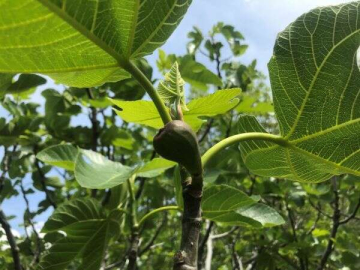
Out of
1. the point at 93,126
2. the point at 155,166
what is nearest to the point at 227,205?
the point at 155,166

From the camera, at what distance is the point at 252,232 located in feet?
10.2

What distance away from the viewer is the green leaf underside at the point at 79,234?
1482 mm

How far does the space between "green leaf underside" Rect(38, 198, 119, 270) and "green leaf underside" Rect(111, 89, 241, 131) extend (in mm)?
650

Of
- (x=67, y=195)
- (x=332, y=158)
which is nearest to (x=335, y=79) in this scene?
(x=332, y=158)

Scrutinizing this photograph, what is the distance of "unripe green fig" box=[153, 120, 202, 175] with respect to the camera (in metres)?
0.66

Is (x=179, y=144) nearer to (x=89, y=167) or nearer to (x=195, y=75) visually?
(x=89, y=167)

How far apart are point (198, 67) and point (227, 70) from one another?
0.73 metres

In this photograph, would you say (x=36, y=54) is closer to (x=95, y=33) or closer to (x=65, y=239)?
(x=95, y=33)

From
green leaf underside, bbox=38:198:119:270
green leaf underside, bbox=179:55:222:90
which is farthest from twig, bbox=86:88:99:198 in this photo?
green leaf underside, bbox=38:198:119:270

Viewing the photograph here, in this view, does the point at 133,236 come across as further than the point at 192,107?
Yes

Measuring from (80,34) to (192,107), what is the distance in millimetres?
290

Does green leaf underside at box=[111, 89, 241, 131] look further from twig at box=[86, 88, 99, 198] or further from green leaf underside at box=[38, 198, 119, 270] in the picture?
twig at box=[86, 88, 99, 198]

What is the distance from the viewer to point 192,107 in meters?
0.93

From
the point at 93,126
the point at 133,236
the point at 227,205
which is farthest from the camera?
the point at 93,126
